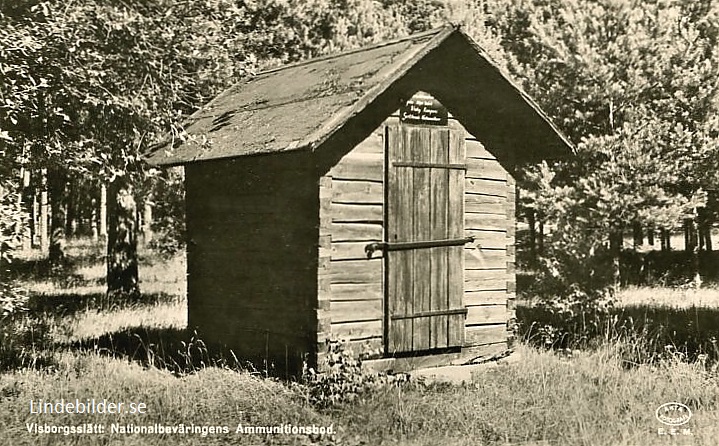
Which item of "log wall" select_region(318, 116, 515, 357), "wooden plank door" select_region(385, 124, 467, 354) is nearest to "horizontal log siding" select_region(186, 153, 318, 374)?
"log wall" select_region(318, 116, 515, 357)

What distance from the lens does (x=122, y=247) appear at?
17453 mm

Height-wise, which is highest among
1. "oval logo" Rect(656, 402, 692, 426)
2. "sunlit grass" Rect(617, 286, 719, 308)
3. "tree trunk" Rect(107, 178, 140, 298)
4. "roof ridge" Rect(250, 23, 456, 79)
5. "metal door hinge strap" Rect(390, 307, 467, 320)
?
"roof ridge" Rect(250, 23, 456, 79)

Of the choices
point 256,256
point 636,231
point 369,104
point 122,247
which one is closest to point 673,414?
point 369,104

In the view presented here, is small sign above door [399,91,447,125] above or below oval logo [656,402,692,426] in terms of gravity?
above

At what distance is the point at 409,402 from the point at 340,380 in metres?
0.81

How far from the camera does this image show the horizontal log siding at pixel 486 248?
1029 cm

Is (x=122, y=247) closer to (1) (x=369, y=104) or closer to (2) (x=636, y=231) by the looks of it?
(1) (x=369, y=104)

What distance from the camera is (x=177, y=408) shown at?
763 centimetres

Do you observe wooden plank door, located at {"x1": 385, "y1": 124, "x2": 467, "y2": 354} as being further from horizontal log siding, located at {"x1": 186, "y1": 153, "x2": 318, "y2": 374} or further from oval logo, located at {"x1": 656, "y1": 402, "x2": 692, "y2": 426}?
oval logo, located at {"x1": 656, "y1": 402, "x2": 692, "y2": 426}

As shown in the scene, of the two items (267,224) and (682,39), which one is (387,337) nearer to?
(267,224)

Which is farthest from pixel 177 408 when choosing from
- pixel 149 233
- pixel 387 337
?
pixel 149 233

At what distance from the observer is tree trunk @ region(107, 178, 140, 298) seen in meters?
17.3

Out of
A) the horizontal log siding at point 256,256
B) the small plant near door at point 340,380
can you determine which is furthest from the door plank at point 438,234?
the horizontal log siding at point 256,256

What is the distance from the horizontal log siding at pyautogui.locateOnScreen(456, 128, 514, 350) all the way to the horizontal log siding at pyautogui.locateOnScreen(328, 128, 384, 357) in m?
1.45
